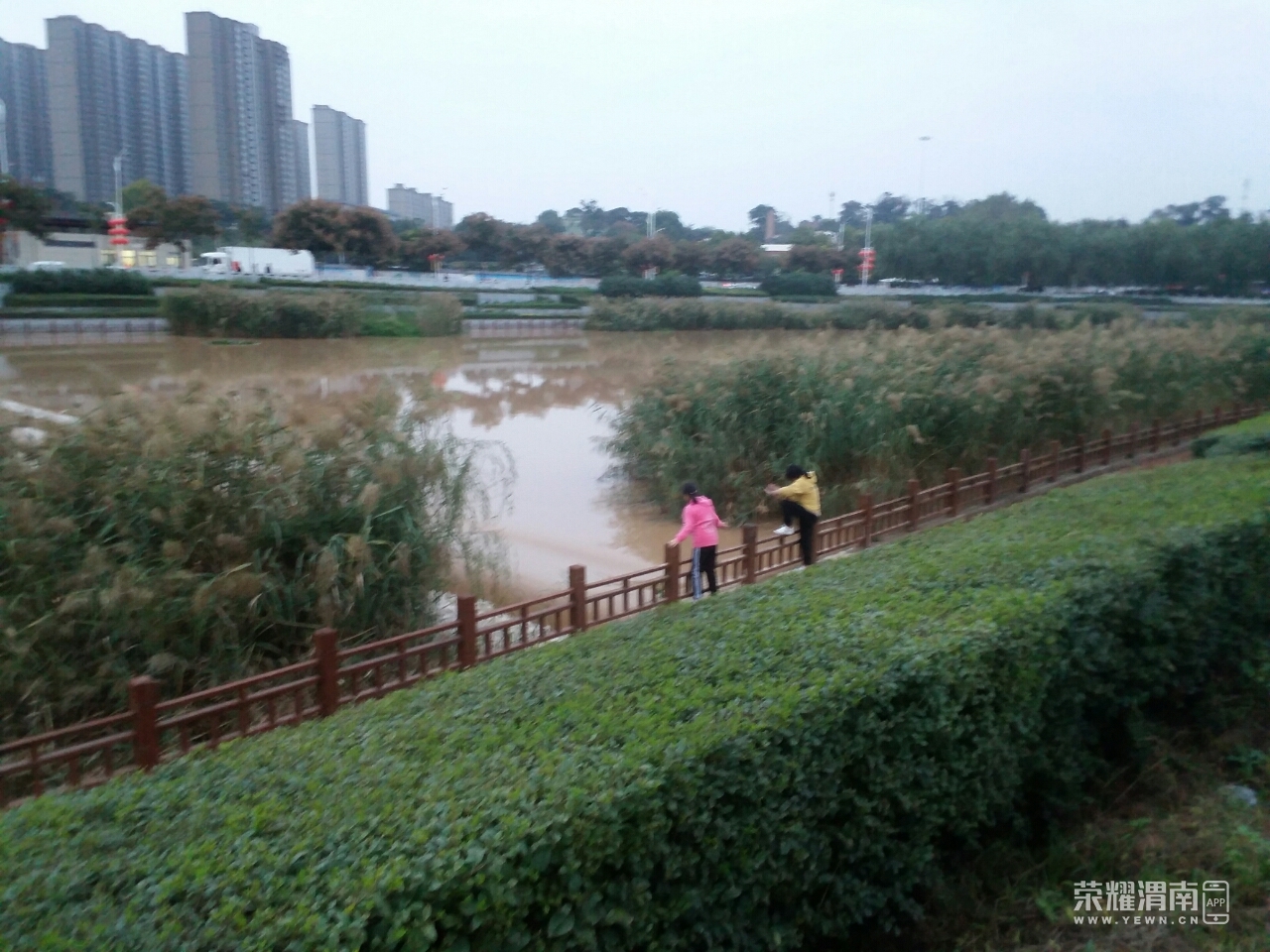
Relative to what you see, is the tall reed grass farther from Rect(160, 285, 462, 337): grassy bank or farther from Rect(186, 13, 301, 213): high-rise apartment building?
Rect(186, 13, 301, 213): high-rise apartment building

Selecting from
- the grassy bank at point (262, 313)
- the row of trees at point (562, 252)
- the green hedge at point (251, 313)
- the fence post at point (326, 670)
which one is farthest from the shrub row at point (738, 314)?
the fence post at point (326, 670)

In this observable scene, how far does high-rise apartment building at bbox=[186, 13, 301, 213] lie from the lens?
6750 cm

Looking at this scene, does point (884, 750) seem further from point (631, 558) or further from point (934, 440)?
point (934, 440)

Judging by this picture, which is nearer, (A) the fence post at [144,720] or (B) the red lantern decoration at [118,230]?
(A) the fence post at [144,720]

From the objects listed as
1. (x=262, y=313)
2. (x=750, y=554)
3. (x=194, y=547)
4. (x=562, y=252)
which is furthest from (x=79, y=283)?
(x=750, y=554)

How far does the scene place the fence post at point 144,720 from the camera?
16.0ft

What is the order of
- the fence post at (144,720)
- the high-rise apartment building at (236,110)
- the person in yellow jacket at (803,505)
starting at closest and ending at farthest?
the fence post at (144,720)
the person in yellow jacket at (803,505)
the high-rise apartment building at (236,110)

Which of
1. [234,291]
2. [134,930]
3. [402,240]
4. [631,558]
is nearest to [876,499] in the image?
[631,558]

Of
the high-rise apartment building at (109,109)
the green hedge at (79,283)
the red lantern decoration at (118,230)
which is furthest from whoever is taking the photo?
the high-rise apartment building at (109,109)

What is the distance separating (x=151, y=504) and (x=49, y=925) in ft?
17.3

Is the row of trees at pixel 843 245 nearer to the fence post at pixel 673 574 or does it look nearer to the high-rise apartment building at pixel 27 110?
the high-rise apartment building at pixel 27 110

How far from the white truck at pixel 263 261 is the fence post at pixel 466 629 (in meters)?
44.2

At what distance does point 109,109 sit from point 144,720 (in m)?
73.7

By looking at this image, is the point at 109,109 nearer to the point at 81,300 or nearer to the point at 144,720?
the point at 81,300
